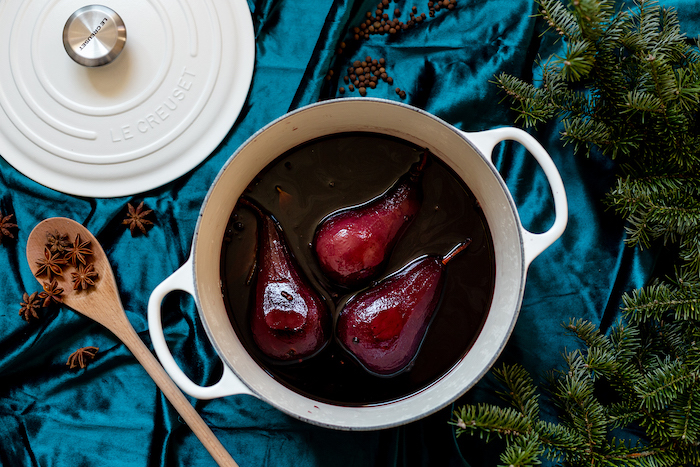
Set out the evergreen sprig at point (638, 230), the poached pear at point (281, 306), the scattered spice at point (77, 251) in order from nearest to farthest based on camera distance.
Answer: the evergreen sprig at point (638, 230), the poached pear at point (281, 306), the scattered spice at point (77, 251)

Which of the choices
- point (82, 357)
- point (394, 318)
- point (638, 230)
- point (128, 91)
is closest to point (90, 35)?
point (128, 91)

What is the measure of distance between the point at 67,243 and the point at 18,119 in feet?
0.86

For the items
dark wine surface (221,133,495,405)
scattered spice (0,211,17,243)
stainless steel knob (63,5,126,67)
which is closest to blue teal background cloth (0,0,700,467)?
scattered spice (0,211,17,243)

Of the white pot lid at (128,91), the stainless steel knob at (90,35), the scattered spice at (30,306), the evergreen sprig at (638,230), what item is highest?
the stainless steel knob at (90,35)

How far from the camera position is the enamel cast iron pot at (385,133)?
2.31ft

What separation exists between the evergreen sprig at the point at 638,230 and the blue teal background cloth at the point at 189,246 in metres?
0.10

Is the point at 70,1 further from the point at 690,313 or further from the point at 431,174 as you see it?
the point at 690,313

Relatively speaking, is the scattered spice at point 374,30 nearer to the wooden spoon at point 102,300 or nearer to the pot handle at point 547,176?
the pot handle at point 547,176

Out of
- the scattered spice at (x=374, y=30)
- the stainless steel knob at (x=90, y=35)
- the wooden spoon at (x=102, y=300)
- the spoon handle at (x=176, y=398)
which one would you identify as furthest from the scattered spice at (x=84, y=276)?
the scattered spice at (x=374, y=30)

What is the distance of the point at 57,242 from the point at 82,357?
0.74 feet

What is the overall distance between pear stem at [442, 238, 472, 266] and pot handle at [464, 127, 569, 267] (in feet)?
0.46

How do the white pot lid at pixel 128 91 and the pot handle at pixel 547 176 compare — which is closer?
the pot handle at pixel 547 176

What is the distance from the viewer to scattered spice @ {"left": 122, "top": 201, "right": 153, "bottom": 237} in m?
0.91

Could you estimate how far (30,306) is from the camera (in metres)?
0.91
